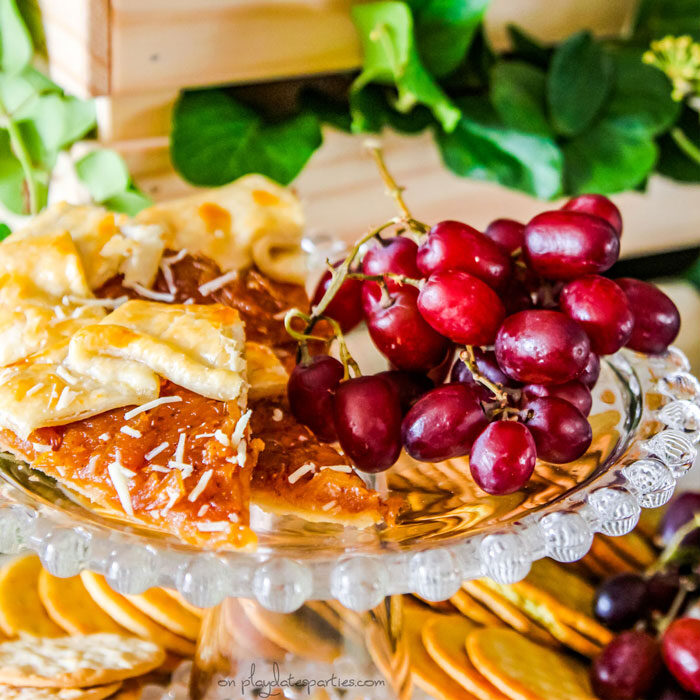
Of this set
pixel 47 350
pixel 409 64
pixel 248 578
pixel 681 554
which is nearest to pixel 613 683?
pixel 681 554

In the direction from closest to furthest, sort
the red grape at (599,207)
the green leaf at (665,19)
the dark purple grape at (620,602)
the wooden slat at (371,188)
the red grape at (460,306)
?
the red grape at (460,306), the red grape at (599,207), the dark purple grape at (620,602), the wooden slat at (371,188), the green leaf at (665,19)

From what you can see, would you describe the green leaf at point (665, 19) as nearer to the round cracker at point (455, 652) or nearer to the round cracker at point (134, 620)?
the round cracker at point (455, 652)

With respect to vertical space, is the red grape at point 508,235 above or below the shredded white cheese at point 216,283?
Result: above

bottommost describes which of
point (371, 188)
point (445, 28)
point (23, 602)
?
point (23, 602)

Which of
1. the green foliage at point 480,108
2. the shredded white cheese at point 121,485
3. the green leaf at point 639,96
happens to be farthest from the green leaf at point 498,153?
the shredded white cheese at point 121,485

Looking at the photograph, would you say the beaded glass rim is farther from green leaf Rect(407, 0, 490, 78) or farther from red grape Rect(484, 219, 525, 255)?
green leaf Rect(407, 0, 490, 78)

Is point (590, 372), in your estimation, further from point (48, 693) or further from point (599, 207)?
point (48, 693)

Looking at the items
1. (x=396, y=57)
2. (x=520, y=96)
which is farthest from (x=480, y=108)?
(x=396, y=57)
